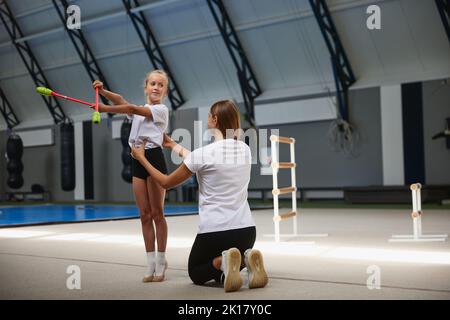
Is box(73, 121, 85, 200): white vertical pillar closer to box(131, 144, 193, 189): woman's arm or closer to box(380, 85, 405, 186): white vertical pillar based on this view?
box(380, 85, 405, 186): white vertical pillar

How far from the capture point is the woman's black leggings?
→ 2.78m

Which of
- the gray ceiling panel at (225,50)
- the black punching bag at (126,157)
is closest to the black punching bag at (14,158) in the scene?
the gray ceiling panel at (225,50)

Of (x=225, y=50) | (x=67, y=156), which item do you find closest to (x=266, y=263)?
(x=225, y=50)

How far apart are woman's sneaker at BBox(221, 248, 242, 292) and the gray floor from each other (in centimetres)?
5

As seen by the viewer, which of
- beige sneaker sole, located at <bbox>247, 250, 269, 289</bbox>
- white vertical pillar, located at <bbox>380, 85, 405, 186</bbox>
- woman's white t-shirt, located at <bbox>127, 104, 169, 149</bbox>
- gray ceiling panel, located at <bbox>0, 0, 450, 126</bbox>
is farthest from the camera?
white vertical pillar, located at <bbox>380, 85, 405, 186</bbox>

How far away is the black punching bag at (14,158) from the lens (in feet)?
51.6

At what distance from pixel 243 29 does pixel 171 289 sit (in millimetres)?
10183

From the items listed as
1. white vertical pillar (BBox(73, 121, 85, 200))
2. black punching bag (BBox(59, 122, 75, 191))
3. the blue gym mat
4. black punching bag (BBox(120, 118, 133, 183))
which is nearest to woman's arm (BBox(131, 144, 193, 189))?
the blue gym mat

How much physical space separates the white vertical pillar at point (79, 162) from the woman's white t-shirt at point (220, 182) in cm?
1437

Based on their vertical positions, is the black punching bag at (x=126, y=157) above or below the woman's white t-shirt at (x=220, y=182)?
above

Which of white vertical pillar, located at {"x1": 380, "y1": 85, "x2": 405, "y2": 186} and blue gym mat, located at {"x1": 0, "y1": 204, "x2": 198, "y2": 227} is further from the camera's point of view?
white vertical pillar, located at {"x1": 380, "y1": 85, "x2": 405, "y2": 186}

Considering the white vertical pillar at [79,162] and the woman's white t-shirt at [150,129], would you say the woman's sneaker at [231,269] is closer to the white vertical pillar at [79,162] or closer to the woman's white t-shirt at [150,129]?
the woman's white t-shirt at [150,129]

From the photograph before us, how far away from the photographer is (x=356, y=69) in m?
11.6

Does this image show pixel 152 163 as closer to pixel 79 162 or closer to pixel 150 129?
pixel 150 129
